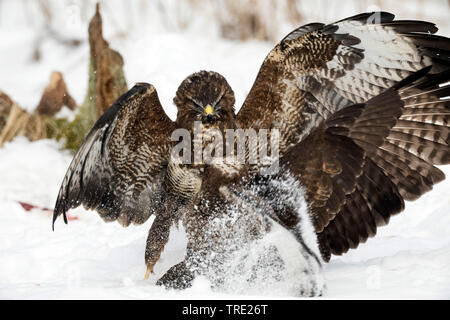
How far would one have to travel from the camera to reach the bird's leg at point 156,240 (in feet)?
15.4

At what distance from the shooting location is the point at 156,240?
15.4 ft

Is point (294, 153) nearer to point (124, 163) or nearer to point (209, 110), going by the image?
point (209, 110)

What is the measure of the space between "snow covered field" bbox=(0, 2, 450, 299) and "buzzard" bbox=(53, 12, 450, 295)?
29 centimetres

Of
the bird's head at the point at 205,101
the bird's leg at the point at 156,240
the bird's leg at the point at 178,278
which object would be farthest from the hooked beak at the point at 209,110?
the bird's leg at the point at 178,278

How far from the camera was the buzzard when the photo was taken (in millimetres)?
4102

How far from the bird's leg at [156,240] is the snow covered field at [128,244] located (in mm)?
131

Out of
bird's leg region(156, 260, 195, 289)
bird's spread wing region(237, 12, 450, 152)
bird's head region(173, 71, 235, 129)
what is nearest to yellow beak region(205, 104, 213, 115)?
bird's head region(173, 71, 235, 129)

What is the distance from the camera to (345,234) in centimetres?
434

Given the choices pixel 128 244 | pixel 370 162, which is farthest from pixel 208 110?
pixel 128 244

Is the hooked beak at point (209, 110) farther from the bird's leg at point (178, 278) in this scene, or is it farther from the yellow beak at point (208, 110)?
the bird's leg at point (178, 278)

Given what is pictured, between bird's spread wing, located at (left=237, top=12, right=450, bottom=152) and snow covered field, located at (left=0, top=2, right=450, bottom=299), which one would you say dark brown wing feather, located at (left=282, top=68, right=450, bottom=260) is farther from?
bird's spread wing, located at (left=237, top=12, right=450, bottom=152)

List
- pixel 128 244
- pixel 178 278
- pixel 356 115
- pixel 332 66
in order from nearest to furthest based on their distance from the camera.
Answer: pixel 356 115, pixel 178 278, pixel 332 66, pixel 128 244

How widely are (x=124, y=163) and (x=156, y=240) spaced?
55cm

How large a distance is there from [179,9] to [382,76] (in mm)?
5229
